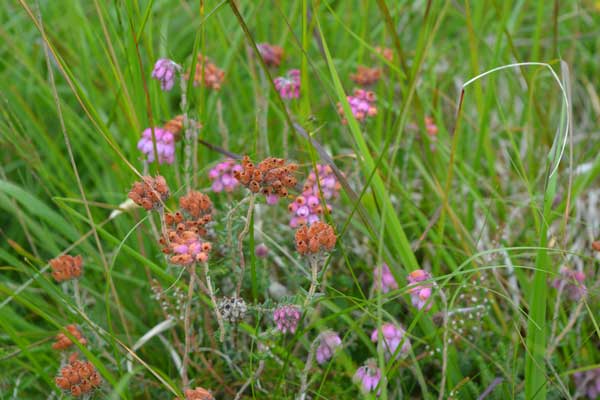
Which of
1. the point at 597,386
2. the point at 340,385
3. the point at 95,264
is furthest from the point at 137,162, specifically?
the point at 597,386

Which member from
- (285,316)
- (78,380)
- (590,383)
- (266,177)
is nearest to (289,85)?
(266,177)

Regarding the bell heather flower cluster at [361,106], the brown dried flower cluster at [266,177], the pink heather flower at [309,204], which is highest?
the brown dried flower cluster at [266,177]

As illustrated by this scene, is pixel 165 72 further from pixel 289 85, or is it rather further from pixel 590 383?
pixel 590 383

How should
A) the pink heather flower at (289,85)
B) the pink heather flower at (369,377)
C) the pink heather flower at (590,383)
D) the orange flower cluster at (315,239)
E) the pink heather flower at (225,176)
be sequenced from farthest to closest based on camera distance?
the pink heather flower at (289,85)
the pink heather flower at (225,176)
the pink heather flower at (590,383)
the pink heather flower at (369,377)
the orange flower cluster at (315,239)

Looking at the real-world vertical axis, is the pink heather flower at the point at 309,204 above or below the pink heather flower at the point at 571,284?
above

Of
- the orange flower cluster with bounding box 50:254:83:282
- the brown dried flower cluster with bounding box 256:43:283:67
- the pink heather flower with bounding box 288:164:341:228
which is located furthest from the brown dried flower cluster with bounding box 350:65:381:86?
the orange flower cluster with bounding box 50:254:83:282

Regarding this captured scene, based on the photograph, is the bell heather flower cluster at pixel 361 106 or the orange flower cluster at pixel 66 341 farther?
the bell heather flower cluster at pixel 361 106

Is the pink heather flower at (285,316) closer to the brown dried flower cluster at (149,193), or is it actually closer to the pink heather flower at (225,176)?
the brown dried flower cluster at (149,193)

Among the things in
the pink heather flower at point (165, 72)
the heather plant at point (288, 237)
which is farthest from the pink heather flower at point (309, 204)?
the pink heather flower at point (165, 72)

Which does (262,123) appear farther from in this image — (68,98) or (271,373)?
(68,98)
